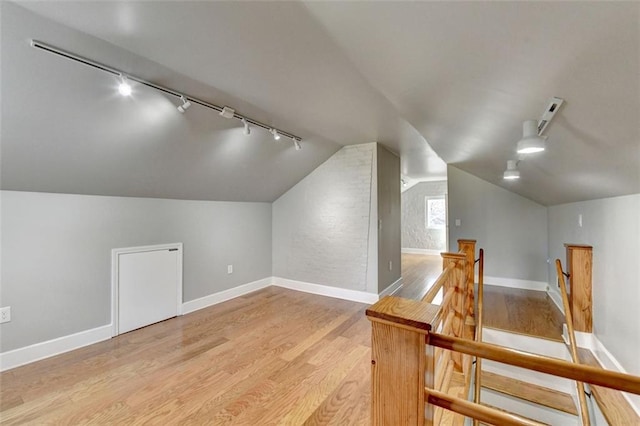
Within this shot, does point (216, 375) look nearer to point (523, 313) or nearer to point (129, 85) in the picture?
point (129, 85)

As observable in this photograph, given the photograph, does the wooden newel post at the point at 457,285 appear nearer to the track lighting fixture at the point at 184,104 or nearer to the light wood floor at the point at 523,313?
the light wood floor at the point at 523,313

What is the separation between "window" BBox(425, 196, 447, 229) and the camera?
27.4 feet

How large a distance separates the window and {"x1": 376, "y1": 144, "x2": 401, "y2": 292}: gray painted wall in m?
4.29

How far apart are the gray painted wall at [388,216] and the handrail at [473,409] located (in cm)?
308

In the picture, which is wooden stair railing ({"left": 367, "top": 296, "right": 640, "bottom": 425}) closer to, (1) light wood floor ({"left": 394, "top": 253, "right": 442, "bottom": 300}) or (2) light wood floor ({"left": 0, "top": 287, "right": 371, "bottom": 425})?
(2) light wood floor ({"left": 0, "top": 287, "right": 371, "bottom": 425})

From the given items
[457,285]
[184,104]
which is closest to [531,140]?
[457,285]

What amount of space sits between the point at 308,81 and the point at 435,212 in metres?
7.51

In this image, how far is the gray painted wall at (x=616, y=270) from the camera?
73.5 inches

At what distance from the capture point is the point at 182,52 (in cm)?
164

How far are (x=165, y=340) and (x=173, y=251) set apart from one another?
1.04m

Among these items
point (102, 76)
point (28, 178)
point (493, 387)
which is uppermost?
point (102, 76)

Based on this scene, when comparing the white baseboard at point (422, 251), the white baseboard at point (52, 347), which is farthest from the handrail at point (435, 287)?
the white baseboard at point (422, 251)

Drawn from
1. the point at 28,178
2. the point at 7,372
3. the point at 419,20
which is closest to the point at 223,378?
the point at 7,372

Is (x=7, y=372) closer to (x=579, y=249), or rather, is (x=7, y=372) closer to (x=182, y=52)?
(x=182, y=52)
